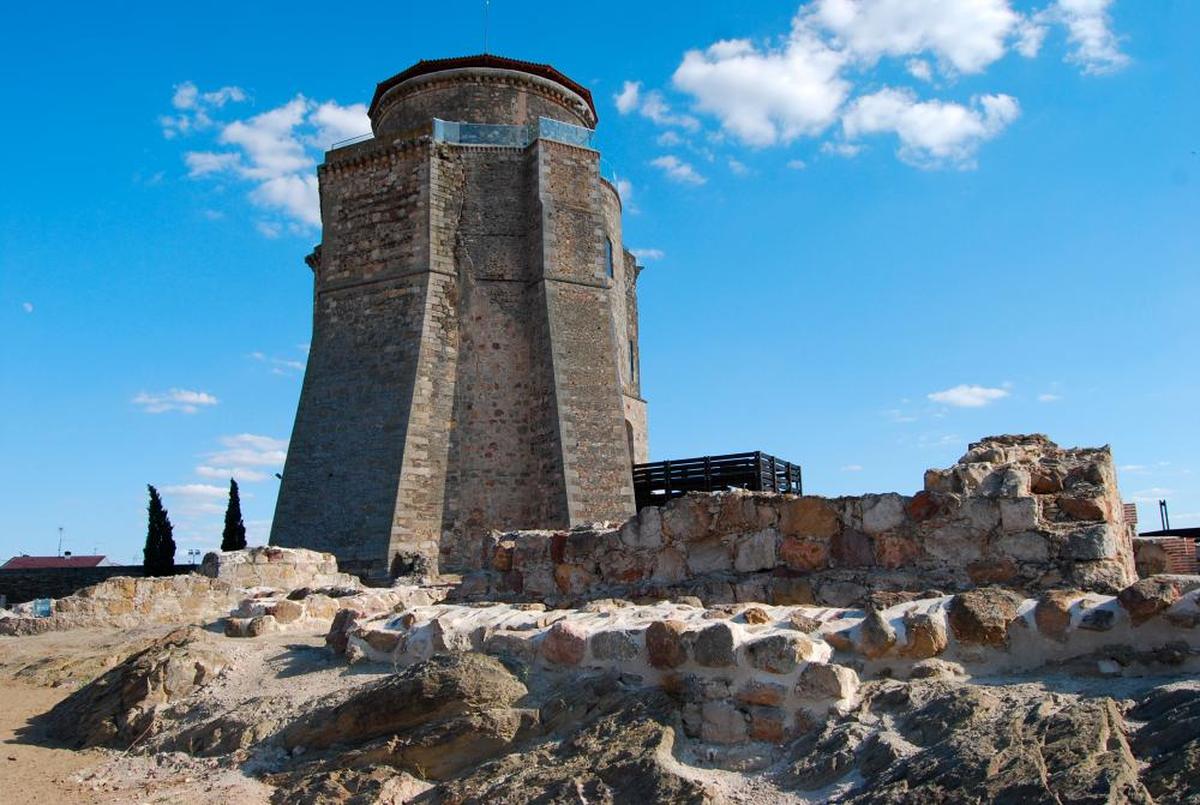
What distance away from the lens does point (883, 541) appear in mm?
5875

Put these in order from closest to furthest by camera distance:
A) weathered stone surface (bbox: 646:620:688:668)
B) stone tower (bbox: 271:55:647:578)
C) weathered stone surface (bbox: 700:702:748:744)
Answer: weathered stone surface (bbox: 700:702:748:744), weathered stone surface (bbox: 646:620:688:668), stone tower (bbox: 271:55:647:578)

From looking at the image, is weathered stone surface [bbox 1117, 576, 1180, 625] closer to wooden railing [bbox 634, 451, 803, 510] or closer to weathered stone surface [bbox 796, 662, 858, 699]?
weathered stone surface [bbox 796, 662, 858, 699]

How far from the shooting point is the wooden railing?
64.8ft

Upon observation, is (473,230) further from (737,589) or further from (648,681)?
(648,681)

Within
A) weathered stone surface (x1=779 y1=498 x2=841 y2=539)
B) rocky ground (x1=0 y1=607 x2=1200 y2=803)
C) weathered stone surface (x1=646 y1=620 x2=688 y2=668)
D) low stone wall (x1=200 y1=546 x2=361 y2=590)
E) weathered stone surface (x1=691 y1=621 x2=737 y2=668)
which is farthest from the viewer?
low stone wall (x1=200 y1=546 x2=361 y2=590)

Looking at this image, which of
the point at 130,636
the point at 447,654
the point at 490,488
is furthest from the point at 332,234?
the point at 447,654

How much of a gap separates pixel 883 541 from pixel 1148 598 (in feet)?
7.89

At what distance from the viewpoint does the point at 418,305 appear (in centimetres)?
1884

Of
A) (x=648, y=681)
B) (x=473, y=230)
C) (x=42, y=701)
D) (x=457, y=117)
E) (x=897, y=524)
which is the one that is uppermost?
(x=457, y=117)

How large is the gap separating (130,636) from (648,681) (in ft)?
21.7

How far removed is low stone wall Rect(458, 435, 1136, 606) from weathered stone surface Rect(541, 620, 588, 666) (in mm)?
2034

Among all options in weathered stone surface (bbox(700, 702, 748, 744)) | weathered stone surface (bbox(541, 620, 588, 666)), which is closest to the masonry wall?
weathered stone surface (bbox(541, 620, 588, 666))

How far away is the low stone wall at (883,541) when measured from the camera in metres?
5.50

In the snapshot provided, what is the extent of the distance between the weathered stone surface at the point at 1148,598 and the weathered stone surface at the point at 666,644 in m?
1.74
